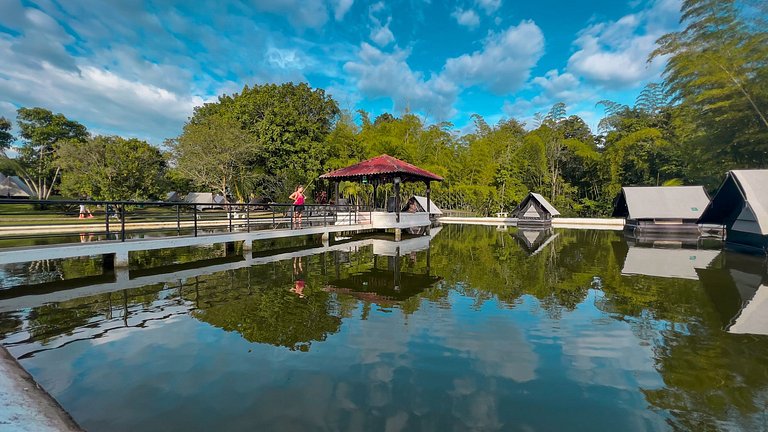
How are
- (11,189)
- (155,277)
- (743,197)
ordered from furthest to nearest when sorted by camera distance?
1. (11,189)
2. (743,197)
3. (155,277)

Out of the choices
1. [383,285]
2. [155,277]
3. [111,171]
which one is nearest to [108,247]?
Answer: [155,277]

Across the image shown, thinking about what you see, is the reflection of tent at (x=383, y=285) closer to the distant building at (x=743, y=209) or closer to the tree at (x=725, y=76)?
the distant building at (x=743, y=209)

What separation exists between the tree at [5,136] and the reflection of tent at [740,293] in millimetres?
67958

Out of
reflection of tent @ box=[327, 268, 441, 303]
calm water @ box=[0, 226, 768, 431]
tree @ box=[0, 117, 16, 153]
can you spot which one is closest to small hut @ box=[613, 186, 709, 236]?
calm water @ box=[0, 226, 768, 431]

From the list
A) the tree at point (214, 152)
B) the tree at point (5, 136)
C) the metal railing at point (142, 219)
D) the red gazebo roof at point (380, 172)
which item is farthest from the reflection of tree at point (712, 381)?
the tree at point (5, 136)

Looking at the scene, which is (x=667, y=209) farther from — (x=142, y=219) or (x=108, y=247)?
(x=142, y=219)

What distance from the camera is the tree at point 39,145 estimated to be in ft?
133

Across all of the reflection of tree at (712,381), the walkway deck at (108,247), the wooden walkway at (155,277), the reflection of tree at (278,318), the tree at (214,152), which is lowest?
the wooden walkway at (155,277)

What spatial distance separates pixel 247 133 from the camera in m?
27.9

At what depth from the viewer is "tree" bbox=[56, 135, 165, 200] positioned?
20.9 metres

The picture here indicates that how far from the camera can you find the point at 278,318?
5746mm

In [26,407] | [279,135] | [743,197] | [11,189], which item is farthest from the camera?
[11,189]

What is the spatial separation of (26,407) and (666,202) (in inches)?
1031

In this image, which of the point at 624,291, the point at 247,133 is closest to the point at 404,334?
the point at 624,291
